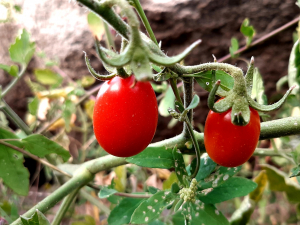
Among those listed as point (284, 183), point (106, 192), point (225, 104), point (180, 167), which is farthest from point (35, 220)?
point (284, 183)

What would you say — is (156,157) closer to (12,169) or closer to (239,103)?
(239,103)

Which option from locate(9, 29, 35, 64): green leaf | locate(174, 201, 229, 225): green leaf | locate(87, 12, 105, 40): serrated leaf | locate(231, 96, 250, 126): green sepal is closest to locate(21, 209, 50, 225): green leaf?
locate(174, 201, 229, 225): green leaf

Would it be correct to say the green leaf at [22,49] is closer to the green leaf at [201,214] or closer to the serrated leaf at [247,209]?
the green leaf at [201,214]

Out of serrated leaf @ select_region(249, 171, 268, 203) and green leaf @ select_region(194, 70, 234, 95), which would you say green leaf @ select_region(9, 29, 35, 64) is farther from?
serrated leaf @ select_region(249, 171, 268, 203)

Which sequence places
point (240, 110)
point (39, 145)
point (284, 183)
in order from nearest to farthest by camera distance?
1. point (240, 110)
2. point (39, 145)
3. point (284, 183)

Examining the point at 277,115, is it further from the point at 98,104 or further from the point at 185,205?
the point at 98,104
